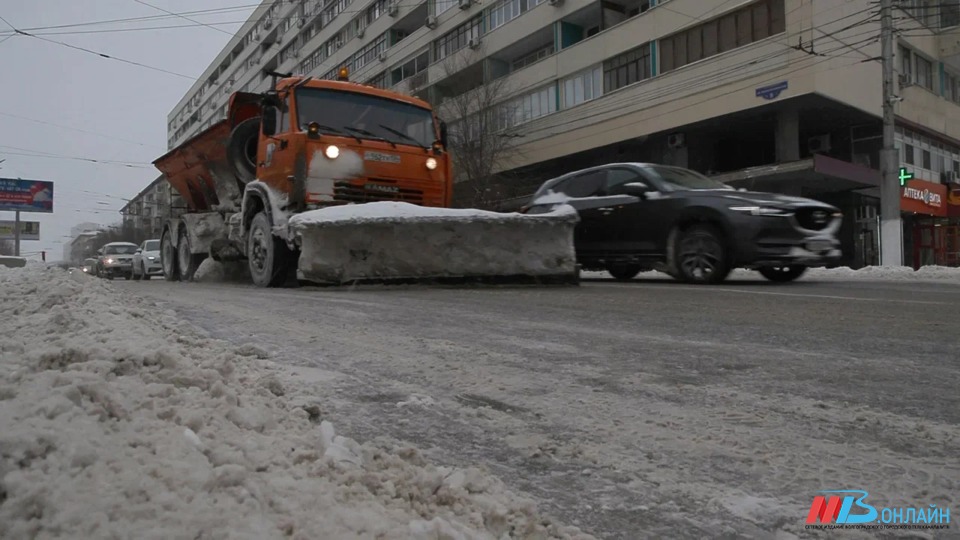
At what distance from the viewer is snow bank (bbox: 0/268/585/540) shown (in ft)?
3.46

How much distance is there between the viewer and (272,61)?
58469 millimetres

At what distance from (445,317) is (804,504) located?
3.26 meters

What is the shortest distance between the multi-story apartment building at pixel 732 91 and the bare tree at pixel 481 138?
31 cm

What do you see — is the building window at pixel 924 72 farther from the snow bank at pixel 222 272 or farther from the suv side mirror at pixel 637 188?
the snow bank at pixel 222 272

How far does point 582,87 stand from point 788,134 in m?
8.62

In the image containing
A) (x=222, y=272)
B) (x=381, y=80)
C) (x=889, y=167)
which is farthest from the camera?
(x=381, y=80)

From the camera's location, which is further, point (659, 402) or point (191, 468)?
point (659, 402)

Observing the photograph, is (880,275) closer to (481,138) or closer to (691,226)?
(691,226)

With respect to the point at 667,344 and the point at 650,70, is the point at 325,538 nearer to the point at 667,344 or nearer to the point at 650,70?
the point at 667,344

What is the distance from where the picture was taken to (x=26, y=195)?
5016 centimetres

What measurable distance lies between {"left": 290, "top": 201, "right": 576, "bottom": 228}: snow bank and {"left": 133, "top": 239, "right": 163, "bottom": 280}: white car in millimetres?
14632

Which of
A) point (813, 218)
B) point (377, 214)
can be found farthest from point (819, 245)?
point (377, 214)

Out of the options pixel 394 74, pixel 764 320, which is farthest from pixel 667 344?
pixel 394 74

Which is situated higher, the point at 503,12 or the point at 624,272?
the point at 503,12
